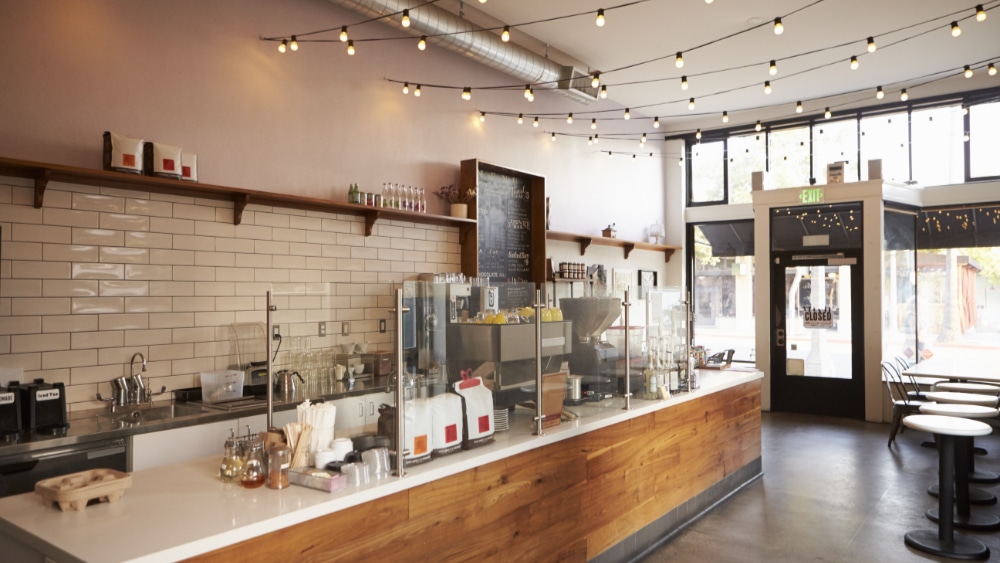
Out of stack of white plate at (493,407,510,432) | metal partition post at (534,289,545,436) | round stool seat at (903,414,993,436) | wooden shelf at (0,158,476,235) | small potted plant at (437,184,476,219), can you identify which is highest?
small potted plant at (437,184,476,219)

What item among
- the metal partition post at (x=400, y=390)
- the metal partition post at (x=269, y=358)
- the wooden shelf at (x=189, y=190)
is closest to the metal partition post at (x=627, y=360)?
the metal partition post at (x=400, y=390)

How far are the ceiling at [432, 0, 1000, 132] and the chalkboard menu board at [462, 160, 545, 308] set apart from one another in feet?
3.49

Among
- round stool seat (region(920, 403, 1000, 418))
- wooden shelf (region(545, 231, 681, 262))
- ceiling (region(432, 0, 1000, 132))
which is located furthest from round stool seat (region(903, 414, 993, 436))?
wooden shelf (region(545, 231, 681, 262))

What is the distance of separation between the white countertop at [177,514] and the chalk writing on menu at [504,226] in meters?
4.21

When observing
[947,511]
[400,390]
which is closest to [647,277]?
[947,511]

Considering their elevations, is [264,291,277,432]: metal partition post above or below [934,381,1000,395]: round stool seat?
above

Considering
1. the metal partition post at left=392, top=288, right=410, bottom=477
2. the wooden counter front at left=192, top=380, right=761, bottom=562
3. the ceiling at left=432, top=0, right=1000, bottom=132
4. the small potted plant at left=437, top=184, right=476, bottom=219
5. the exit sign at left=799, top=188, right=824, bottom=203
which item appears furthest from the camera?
the exit sign at left=799, top=188, right=824, bottom=203

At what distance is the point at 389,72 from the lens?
6.37m

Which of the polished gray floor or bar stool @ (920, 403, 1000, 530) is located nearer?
the polished gray floor

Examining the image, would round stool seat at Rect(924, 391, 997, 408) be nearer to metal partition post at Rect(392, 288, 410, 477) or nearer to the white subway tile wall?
→ the white subway tile wall

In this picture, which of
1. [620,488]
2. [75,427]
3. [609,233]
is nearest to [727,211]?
[609,233]

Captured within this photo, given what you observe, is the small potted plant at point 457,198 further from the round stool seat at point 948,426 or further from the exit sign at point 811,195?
the exit sign at point 811,195

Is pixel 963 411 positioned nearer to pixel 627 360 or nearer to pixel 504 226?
pixel 627 360

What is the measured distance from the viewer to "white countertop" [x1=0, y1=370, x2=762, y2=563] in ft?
6.64
